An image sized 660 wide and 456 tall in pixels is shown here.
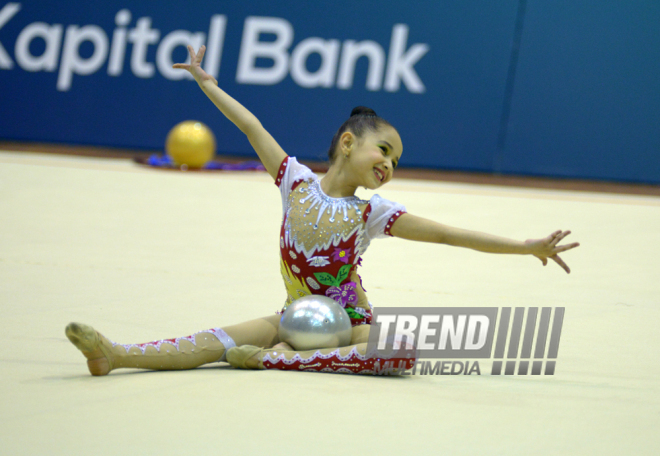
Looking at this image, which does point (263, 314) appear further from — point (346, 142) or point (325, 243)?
point (346, 142)

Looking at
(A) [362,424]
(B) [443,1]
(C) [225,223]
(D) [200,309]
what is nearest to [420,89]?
(B) [443,1]

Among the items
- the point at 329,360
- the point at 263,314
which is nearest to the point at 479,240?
the point at 329,360

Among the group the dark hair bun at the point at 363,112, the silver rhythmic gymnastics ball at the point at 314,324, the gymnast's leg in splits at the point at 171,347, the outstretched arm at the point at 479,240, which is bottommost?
the gymnast's leg in splits at the point at 171,347

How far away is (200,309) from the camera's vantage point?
358 cm

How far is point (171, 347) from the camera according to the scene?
104 inches

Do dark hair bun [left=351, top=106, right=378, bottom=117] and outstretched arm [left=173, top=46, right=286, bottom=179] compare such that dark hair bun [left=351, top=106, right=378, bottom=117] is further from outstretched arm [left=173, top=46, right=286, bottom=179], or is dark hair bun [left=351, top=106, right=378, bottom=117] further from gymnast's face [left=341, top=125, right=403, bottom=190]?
outstretched arm [left=173, top=46, right=286, bottom=179]

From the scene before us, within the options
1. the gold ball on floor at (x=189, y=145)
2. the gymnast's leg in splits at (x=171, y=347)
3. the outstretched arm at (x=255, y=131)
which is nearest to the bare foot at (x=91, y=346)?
the gymnast's leg in splits at (x=171, y=347)

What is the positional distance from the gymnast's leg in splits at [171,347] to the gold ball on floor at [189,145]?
6.11 m

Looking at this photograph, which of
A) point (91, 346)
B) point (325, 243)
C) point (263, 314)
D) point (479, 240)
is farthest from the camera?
point (263, 314)

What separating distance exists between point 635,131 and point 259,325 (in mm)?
7672

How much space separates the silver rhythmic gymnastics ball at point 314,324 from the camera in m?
2.70

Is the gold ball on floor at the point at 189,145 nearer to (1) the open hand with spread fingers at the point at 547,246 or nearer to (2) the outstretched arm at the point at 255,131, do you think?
(2) the outstretched arm at the point at 255,131

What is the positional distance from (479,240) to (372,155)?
1.81 ft

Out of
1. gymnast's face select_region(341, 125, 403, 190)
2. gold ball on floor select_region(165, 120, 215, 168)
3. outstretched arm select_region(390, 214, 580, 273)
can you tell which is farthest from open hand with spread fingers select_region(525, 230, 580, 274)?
gold ball on floor select_region(165, 120, 215, 168)
